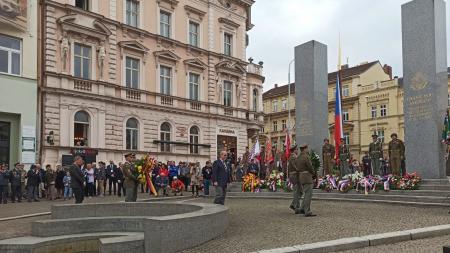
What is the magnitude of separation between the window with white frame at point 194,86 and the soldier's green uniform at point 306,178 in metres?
25.4

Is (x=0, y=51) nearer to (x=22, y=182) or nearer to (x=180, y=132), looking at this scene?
(x=22, y=182)

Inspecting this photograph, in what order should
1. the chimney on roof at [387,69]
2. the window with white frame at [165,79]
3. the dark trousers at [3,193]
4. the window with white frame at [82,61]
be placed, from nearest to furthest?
the dark trousers at [3,193] < the window with white frame at [82,61] < the window with white frame at [165,79] < the chimney on roof at [387,69]

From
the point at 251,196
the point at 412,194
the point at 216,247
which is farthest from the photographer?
the point at 251,196

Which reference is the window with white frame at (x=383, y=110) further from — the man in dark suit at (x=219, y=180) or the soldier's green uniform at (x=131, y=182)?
the soldier's green uniform at (x=131, y=182)

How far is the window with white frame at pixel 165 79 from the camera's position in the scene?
37094 mm

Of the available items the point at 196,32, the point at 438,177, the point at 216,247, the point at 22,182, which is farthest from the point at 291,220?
the point at 196,32

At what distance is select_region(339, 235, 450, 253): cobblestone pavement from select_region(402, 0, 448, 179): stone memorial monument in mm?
9679

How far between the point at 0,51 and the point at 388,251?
23875 millimetres

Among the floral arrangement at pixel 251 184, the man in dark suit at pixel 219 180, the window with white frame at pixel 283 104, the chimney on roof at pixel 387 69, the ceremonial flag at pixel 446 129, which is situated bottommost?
the floral arrangement at pixel 251 184

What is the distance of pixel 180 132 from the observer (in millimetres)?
37469

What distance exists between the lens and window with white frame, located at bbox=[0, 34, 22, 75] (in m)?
26.8

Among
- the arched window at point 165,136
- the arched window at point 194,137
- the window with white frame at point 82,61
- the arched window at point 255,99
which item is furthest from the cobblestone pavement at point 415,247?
the arched window at point 255,99

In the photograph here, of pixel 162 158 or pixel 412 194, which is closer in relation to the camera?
pixel 412 194

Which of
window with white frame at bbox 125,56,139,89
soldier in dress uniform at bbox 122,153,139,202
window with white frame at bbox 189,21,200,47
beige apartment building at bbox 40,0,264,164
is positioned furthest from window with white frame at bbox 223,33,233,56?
soldier in dress uniform at bbox 122,153,139,202
